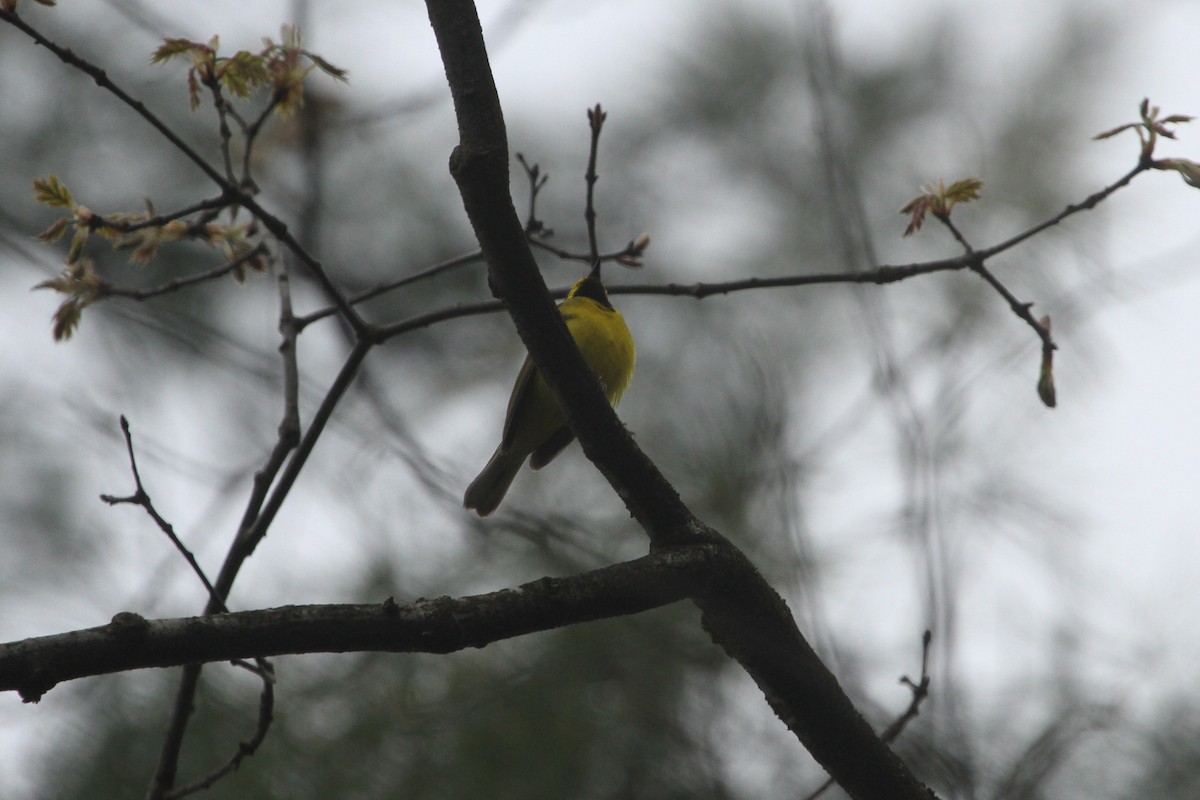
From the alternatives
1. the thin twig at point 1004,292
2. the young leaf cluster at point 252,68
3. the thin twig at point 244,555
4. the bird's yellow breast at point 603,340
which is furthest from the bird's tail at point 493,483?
the thin twig at point 1004,292

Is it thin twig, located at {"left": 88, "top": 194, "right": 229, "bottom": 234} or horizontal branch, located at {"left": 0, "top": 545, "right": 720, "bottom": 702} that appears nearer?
horizontal branch, located at {"left": 0, "top": 545, "right": 720, "bottom": 702}

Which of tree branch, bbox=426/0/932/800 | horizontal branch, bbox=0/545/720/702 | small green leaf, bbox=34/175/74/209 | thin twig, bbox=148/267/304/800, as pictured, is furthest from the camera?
small green leaf, bbox=34/175/74/209

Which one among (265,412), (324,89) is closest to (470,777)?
(265,412)

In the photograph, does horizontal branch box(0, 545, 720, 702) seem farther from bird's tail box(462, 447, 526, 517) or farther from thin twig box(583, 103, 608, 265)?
bird's tail box(462, 447, 526, 517)

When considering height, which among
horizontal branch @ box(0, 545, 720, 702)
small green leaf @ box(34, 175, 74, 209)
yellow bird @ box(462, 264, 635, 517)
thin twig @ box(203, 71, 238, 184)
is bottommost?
horizontal branch @ box(0, 545, 720, 702)

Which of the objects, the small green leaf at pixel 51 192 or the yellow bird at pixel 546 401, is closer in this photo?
the small green leaf at pixel 51 192

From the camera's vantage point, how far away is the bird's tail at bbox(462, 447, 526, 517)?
4.31 meters

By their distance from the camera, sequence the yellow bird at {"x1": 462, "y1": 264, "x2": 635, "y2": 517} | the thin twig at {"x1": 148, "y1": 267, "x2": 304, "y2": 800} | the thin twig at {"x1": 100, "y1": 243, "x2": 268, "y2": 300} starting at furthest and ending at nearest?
the yellow bird at {"x1": 462, "y1": 264, "x2": 635, "y2": 517}
the thin twig at {"x1": 100, "y1": 243, "x2": 268, "y2": 300}
the thin twig at {"x1": 148, "y1": 267, "x2": 304, "y2": 800}

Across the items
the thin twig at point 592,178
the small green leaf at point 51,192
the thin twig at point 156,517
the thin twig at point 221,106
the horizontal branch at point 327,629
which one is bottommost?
the horizontal branch at point 327,629

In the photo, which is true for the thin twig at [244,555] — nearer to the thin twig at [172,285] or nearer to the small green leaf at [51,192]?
the thin twig at [172,285]

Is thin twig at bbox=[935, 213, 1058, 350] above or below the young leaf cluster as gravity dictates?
below

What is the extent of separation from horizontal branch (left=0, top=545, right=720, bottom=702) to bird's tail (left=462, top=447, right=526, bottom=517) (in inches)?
90.1

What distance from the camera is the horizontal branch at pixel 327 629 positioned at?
1.57 metres

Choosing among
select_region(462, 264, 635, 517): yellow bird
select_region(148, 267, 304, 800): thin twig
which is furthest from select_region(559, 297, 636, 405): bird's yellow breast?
select_region(148, 267, 304, 800): thin twig
